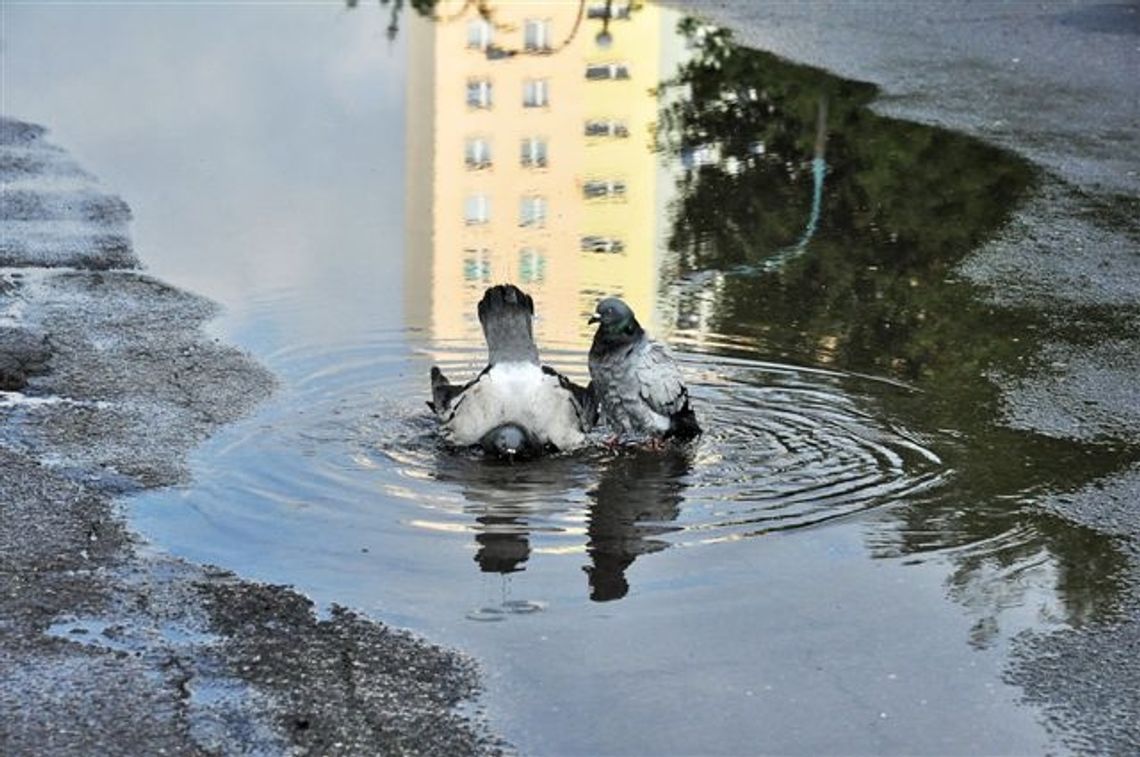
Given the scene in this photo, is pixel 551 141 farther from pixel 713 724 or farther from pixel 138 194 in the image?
pixel 713 724

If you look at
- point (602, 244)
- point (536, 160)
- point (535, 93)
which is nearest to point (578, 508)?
point (602, 244)

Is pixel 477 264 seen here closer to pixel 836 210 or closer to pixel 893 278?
pixel 893 278

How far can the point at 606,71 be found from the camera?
1922 cm

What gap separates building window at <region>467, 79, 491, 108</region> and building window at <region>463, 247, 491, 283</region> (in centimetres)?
533

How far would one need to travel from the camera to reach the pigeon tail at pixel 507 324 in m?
8.79

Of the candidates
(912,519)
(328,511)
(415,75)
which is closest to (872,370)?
(912,519)

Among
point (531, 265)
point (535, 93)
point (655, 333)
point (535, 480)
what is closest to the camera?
point (535, 480)

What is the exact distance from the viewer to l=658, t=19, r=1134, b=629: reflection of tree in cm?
772

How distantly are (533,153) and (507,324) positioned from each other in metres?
7.61

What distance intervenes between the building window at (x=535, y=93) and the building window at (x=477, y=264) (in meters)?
5.39

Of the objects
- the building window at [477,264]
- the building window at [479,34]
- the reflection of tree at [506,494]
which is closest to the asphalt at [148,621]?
the reflection of tree at [506,494]

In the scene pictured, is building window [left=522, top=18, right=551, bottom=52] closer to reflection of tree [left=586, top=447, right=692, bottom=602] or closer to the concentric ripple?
the concentric ripple

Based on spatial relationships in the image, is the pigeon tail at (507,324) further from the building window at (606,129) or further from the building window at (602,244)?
the building window at (606,129)

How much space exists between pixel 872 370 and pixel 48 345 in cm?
378
